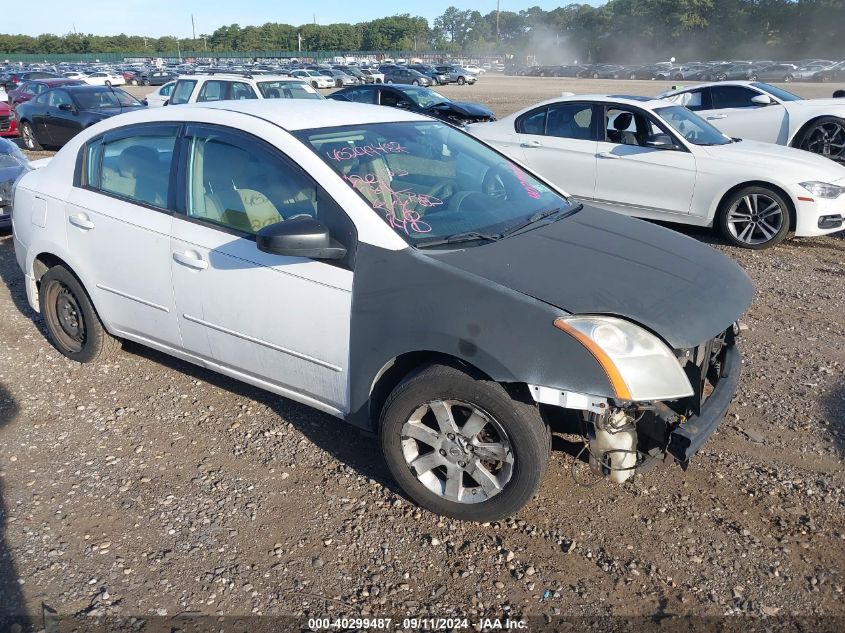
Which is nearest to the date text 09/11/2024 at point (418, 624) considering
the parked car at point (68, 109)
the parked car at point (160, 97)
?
the parked car at point (68, 109)

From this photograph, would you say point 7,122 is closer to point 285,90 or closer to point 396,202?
point 285,90

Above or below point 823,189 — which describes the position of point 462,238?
above

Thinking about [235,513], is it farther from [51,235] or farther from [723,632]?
[51,235]

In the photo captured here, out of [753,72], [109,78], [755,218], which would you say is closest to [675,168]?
[755,218]

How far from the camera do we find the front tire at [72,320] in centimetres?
441

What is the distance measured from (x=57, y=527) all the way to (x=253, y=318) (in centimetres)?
127

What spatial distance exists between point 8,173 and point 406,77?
132ft

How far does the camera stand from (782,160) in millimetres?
7188

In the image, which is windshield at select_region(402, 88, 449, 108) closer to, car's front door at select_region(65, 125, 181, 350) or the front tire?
the front tire

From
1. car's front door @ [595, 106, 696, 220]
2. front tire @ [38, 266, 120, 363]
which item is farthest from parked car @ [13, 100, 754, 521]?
car's front door @ [595, 106, 696, 220]

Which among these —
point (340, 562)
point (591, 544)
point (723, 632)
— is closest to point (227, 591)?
point (340, 562)

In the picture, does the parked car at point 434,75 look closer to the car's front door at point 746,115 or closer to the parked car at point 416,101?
the parked car at point 416,101

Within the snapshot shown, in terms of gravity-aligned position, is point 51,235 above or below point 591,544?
above

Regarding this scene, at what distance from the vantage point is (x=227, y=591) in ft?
8.90
